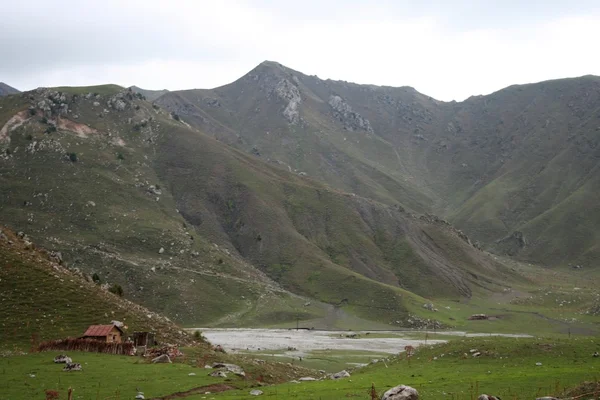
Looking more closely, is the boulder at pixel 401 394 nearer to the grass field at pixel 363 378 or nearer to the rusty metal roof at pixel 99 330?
the grass field at pixel 363 378

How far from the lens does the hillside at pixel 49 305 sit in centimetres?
4819

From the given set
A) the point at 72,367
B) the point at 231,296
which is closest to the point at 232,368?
the point at 72,367

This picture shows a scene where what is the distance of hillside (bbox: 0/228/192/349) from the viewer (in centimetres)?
4819

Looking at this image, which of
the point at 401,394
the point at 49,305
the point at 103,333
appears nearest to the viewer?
the point at 401,394

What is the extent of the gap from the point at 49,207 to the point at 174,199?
45093 mm

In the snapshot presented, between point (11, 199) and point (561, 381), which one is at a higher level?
point (11, 199)

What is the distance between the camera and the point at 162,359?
42.6 meters

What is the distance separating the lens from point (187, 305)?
137000 millimetres

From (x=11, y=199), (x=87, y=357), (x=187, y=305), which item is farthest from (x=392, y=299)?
(x=87, y=357)

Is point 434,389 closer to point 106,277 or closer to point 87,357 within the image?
point 87,357

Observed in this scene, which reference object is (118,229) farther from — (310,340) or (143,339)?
(143,339)

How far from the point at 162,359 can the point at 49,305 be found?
1556 centimetres

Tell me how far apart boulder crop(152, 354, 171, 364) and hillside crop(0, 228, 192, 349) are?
9542 mm

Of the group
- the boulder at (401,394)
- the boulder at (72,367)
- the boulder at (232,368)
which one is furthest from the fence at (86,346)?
the boulder at (401,394)
